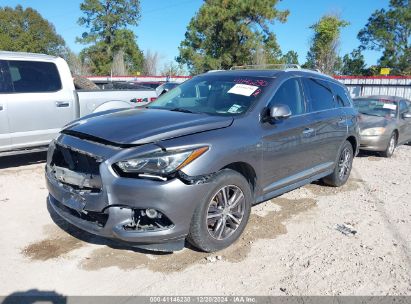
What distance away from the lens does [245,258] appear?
11.9 feet

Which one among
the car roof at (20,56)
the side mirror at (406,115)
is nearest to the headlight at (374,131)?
the side mirror at (406,115)

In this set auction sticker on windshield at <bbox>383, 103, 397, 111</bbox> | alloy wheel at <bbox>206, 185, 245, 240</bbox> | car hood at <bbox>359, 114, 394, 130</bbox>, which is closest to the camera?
alloy wheel at <bbox>206, 185, 245, 240</bbox>

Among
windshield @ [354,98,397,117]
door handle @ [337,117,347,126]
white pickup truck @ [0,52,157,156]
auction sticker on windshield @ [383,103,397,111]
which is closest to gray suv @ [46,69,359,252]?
door handle @ [337,117,347,126]

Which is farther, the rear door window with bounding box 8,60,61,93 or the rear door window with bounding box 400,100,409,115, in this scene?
the rear door window with bounding box 400,100,409,115

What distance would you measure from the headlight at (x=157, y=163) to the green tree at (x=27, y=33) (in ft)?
215

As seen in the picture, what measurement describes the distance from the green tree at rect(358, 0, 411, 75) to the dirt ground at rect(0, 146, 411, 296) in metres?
55.8

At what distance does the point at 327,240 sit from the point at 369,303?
→ 1139mm

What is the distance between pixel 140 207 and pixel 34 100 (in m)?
3.91

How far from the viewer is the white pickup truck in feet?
19.3

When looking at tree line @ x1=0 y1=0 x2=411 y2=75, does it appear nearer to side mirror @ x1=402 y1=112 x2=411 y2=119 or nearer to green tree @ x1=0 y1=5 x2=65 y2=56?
green tree @ x1=0 y1=5 x2=65 y2=56

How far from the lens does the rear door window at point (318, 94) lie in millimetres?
5055

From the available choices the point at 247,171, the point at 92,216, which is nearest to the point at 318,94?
the point at 247,171

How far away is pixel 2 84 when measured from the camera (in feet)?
19.1

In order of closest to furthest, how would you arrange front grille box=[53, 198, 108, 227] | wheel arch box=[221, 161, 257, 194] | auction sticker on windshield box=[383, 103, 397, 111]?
front grille box=[53, 198, 108, 227], wheel arch box=[221, 161, 257, 194], auction sticker on windshield box=[383, 103, 397, 111]
